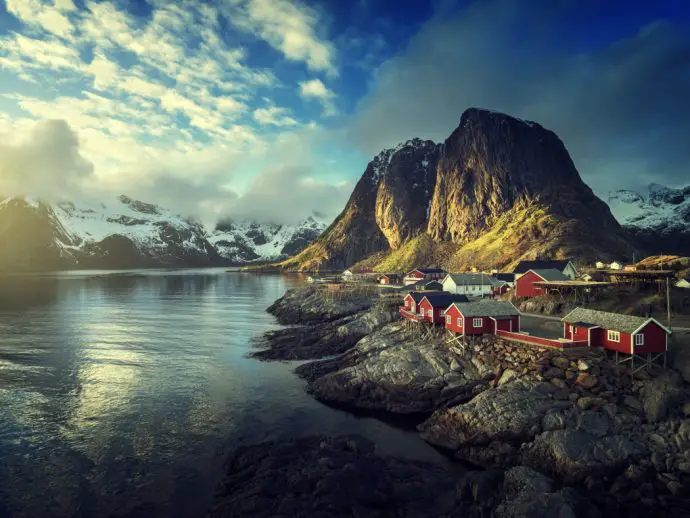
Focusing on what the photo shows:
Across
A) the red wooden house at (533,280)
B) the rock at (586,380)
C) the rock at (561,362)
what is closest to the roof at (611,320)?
the rock at (561,362)

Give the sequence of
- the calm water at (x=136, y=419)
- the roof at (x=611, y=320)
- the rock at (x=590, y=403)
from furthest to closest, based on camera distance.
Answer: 1. the roof at (x=611, y=320)
2. the rock at (x=590, y=403)
3. the calm water at (x=136, y=419)

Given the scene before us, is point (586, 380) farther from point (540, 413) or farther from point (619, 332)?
point (619, 332)

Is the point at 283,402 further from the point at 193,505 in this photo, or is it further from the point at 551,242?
the point at 551,242

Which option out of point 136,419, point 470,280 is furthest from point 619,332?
point 470,280

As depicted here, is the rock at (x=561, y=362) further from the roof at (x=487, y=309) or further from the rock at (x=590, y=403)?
the roof at (x=487, y=309)

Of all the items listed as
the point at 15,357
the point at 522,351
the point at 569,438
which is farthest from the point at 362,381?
the point at 15,357

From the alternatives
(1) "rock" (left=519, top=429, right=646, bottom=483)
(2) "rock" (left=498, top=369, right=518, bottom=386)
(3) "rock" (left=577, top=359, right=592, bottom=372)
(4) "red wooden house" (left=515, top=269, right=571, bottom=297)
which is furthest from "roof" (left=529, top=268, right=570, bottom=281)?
(1) "rock" (left=519, top=429, right=646, bottom=483)

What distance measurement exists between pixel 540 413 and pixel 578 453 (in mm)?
4724

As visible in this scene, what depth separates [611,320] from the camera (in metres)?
41.5

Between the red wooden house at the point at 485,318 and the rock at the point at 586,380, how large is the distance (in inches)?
493

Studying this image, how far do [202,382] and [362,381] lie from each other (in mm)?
20403

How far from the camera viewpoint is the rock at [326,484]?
25812 millimetres

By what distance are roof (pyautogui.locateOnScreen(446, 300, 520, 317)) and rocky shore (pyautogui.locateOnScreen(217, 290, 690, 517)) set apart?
10.5 feet

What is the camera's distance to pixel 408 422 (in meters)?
39.5
